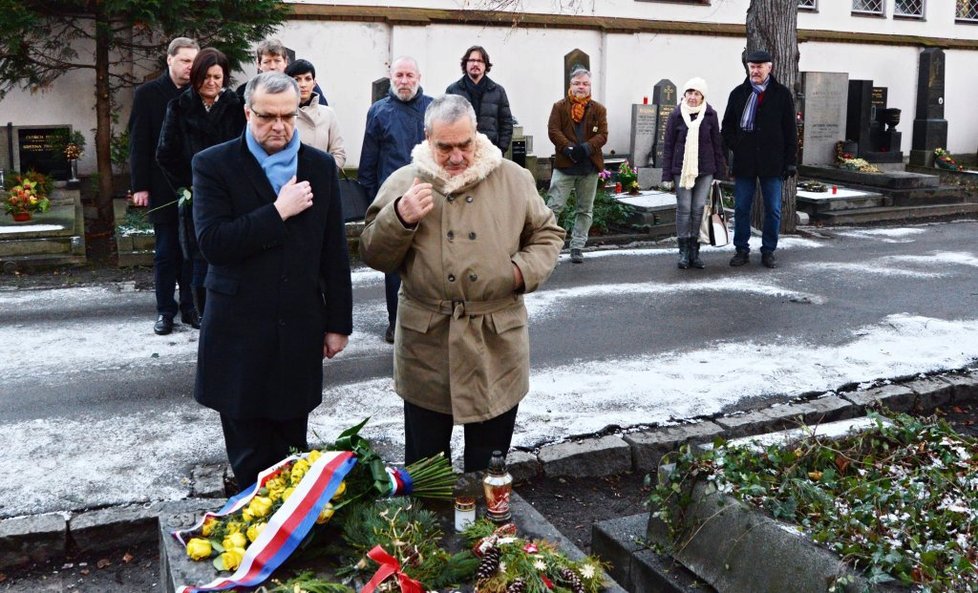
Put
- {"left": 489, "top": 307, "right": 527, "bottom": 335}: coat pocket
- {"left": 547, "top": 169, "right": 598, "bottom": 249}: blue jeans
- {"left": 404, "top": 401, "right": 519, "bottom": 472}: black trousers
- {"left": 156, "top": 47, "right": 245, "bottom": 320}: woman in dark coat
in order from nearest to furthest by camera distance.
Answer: {"left": 489, "top": 307, "right": 527, "bottom": 335}: coat pocket, {"left": 404, "top": 401, "right": 519, "bottom": 472}: black trousers, {"left": 156, "top": 47, "right": 245, "bottom": 320}: woman in dark coat, {"left": 547, "top": 169, "right": 598, "bottom": 249}: blue jeans

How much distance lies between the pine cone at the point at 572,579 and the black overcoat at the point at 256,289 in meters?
1.39

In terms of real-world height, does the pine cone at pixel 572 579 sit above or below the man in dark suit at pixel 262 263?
below

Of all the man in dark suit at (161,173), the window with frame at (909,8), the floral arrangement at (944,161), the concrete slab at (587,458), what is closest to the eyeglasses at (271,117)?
the concrete slab at (587,458)

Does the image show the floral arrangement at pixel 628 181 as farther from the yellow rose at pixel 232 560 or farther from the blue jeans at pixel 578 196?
the yellow rose at pixel 232 560

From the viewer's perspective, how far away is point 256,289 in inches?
164

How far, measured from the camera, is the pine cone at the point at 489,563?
11.1 feet

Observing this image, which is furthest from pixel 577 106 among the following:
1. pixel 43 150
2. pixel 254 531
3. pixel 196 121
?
pixel 254 531

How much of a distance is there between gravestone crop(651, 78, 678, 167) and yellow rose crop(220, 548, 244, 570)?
1520 centimetres

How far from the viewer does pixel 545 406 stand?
6.51m

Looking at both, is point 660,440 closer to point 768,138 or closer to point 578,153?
point 578,153

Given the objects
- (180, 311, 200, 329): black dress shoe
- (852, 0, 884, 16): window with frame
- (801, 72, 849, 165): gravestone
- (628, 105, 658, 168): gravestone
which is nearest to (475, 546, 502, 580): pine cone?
(180, 311, 200, 329): black dress shoe

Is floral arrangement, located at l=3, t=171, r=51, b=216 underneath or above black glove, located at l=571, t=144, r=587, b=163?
underneath

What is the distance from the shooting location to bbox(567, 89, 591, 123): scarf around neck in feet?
36.7

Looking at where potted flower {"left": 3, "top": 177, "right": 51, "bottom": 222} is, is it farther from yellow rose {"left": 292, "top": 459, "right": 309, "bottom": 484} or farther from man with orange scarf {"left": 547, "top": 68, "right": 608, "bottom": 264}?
yellow rose {"left": 292, "top": 459, "right": 309, "bottom": 484}
